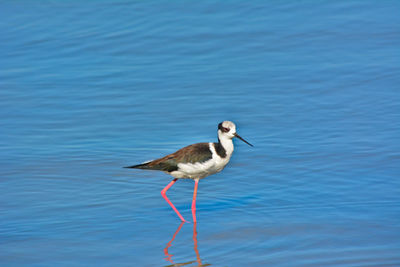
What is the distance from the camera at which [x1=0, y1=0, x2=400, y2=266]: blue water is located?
6949 mm

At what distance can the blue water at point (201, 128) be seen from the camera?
695cm

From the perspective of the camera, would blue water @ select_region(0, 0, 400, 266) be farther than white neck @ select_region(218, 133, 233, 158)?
No

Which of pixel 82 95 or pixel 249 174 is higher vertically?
pixel 82 95

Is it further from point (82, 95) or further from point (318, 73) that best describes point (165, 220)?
point (318, 73)

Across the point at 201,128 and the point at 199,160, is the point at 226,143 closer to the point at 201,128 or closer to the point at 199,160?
the point at 199,160

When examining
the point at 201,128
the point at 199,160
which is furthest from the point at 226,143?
the point at 201,128

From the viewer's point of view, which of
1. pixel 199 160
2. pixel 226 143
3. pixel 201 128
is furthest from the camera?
pixel 201 128

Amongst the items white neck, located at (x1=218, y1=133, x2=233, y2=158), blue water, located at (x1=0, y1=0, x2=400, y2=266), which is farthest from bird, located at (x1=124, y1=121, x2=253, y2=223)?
blue water, located at (x1=0, y1=0, x2=400, y2=266)

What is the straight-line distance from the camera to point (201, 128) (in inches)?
389

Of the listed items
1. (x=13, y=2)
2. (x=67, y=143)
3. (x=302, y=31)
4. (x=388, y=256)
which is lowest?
(x=388, y=256)

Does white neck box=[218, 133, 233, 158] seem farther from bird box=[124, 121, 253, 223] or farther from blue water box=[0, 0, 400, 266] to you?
blue water box=[0, 0, 400, 266]

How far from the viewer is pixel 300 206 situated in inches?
301

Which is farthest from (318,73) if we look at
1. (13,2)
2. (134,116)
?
(13,2)

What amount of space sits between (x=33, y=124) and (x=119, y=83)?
1812mm
